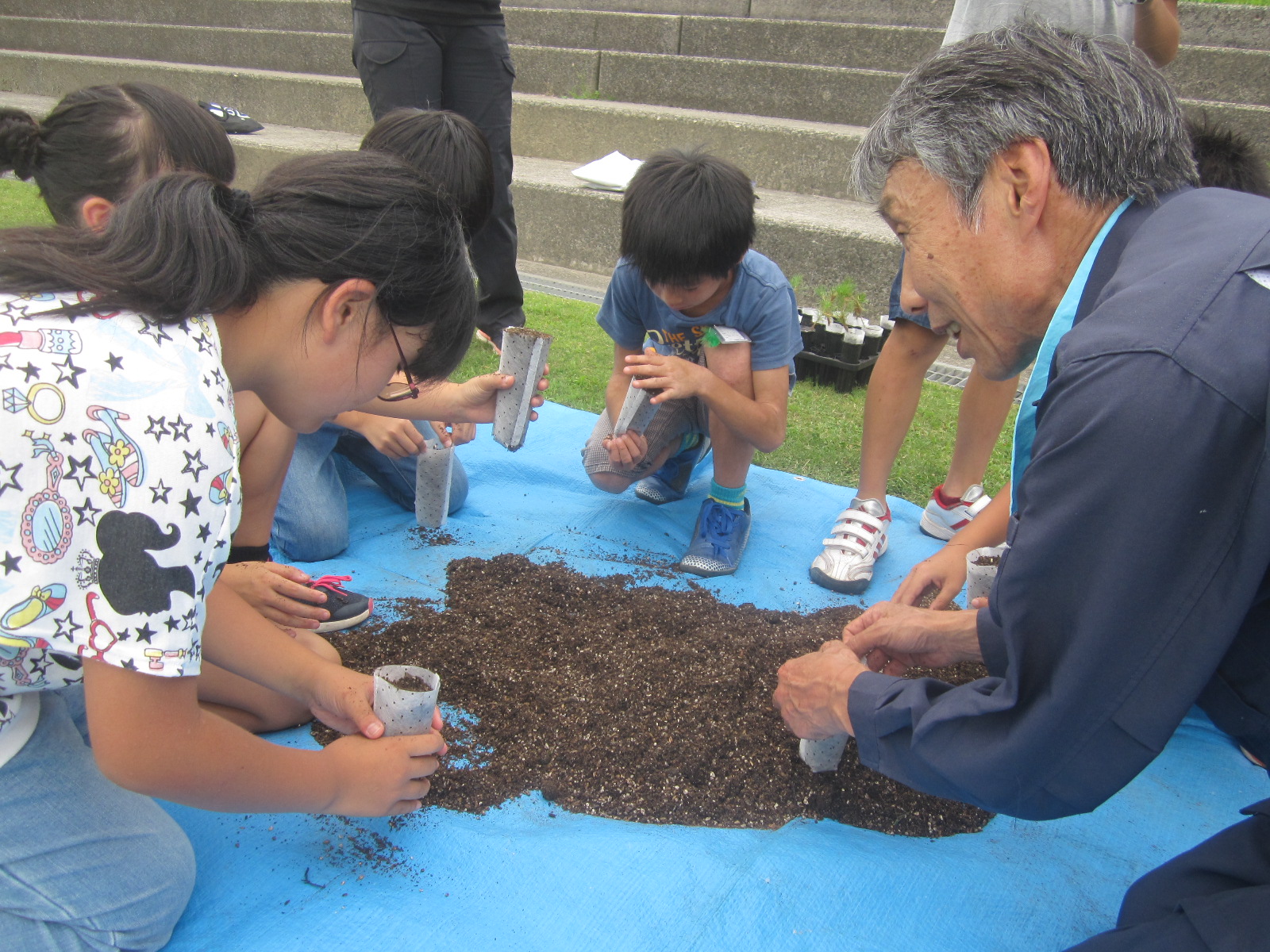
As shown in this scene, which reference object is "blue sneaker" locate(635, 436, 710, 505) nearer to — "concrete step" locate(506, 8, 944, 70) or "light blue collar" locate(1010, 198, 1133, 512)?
"light blue collar" locate(1010, 198, 1133, 512)

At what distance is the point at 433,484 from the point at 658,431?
727 mm

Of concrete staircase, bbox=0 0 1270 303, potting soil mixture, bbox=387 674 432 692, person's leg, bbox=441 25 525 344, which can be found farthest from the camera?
concrete staircase, bbox=0 0 1270 303

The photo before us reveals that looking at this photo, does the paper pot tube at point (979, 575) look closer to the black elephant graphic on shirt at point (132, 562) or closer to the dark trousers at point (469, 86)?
the black elephant graphic on shirt at point (132, 562)

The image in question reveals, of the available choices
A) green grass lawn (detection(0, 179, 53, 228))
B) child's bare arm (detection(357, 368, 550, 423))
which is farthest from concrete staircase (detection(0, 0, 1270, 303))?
child's bare arm (detection(357, 368, 550, 423))

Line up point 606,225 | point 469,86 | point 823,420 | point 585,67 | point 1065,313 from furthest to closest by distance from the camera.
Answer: point 585,67 < point 606,225 < point 469,86 < point 823,420 < point 1065,313

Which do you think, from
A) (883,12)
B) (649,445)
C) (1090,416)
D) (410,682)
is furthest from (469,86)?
(883,12)

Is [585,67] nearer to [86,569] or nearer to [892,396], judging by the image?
[892,396]

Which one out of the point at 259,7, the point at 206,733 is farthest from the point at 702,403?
the point at 259,7

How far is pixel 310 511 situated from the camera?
102 inches

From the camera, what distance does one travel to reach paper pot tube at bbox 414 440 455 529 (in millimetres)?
2609

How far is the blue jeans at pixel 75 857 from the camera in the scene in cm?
132

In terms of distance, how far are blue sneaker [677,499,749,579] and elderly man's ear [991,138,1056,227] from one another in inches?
62.4

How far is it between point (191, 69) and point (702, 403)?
8782 millimetres

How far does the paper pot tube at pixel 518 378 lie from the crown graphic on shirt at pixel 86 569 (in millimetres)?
1329
